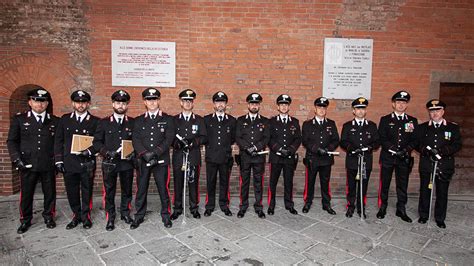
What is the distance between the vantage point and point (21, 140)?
466 centimetres

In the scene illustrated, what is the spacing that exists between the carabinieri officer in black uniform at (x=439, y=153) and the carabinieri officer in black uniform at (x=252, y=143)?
2718mm

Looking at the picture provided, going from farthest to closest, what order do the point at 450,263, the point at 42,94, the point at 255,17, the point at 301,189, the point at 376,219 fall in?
the point at 301,189
the point at 255,17
the point at 376,219
the point at 42,94
the point at 450,263

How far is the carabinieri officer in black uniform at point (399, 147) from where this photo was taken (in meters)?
5.28

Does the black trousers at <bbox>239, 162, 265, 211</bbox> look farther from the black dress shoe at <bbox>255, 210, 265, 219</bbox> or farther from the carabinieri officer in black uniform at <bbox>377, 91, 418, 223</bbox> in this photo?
the carabinieri officer in black uniform at <bbox>377, 91, 418, 223</bbox>

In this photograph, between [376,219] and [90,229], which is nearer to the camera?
[90,229]

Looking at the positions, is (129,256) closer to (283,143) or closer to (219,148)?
(219,148)

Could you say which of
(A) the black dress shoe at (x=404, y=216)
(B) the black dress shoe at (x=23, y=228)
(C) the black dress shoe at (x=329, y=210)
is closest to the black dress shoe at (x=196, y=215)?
(C) the black dress shoe at (x=329, y=210)

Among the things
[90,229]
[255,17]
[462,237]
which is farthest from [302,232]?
[255,17]

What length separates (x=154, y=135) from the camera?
483 cm

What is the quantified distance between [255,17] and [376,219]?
184 inches

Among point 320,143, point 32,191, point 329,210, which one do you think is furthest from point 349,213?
point 32,191

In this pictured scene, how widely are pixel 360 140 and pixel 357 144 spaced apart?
9cm

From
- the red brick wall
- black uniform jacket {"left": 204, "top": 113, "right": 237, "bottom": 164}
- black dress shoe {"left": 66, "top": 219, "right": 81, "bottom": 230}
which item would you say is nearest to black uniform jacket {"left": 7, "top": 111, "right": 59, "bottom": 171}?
black dress shoe {"left": 66, "top": 219, "right": 81, "bottom": 230}

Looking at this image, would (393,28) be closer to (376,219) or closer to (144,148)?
(376,219)
